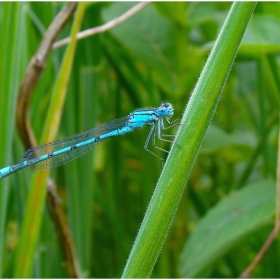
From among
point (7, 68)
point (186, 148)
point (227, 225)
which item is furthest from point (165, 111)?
point (186, 148)

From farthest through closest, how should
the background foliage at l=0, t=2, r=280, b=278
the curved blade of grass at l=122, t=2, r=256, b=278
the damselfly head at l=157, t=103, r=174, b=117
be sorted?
1. the damselfly head at l=157, t=103, r=174, b=117
2. the background foliage at l=0, t=2, r=280, b=278
3. the curved blade of grass at l=122, t=2, r=256, b=278

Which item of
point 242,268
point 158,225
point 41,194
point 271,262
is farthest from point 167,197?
point 242,268

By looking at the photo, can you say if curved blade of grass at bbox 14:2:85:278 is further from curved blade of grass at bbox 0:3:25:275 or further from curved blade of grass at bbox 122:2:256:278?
curved blade of grass at bbox 122:2:256:278

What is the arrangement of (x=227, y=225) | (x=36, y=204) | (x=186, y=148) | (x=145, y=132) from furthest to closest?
(x=145, y=132) < (x=227, y=225) < (x=36, y=204) < (x=186, y=148)

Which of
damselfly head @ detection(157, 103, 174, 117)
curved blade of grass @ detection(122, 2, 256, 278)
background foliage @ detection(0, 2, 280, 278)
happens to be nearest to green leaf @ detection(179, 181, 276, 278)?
background foliage @ detection(0, 2, 280, 278)

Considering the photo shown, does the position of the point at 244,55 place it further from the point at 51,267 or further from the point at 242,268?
the point at 51,267

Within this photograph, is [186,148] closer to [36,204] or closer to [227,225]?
[36,204]
